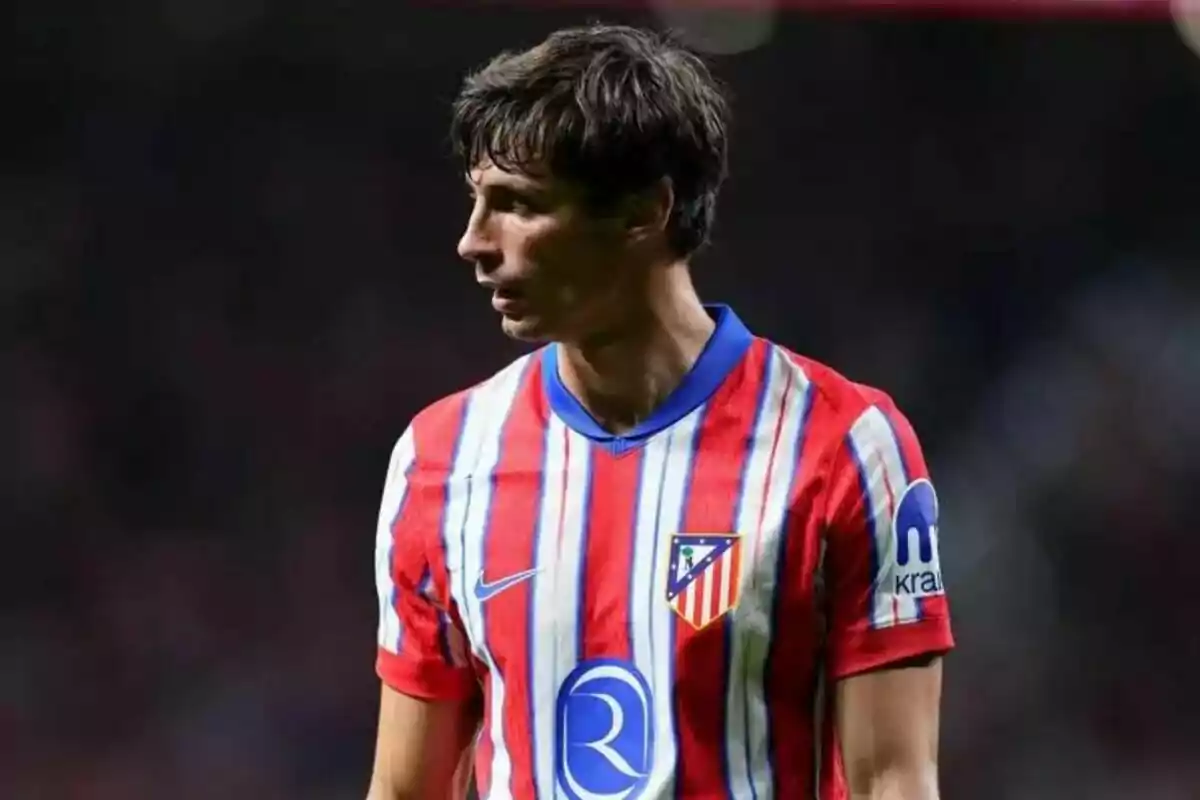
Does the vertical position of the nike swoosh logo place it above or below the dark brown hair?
below

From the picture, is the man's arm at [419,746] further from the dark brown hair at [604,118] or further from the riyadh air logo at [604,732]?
the dark brown hair at [604,118]

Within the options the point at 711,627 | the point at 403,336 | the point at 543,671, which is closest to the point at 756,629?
the point at 711,627

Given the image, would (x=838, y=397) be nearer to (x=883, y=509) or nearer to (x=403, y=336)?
(x=883, y=509)

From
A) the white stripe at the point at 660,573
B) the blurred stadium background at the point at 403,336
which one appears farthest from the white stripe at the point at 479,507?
the blurred stadium background at the point at 403,336

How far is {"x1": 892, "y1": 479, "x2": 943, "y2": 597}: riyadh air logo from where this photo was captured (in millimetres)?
1022

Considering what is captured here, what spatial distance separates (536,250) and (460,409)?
157 millimetres

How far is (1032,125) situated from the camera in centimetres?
267

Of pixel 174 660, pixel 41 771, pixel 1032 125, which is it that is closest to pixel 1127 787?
pixel 1032 125

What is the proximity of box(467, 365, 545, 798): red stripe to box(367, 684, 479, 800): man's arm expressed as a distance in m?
0.07

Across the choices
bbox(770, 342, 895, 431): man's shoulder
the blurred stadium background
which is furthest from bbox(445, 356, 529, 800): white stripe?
the blurred stadium background

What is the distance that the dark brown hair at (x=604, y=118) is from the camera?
1011 mm

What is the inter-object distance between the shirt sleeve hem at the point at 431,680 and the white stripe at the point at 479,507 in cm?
4

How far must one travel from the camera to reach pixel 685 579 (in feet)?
3.37

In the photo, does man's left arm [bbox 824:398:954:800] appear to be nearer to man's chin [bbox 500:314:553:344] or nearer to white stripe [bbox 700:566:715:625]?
white stripe [bbox 700:566:715:625]
